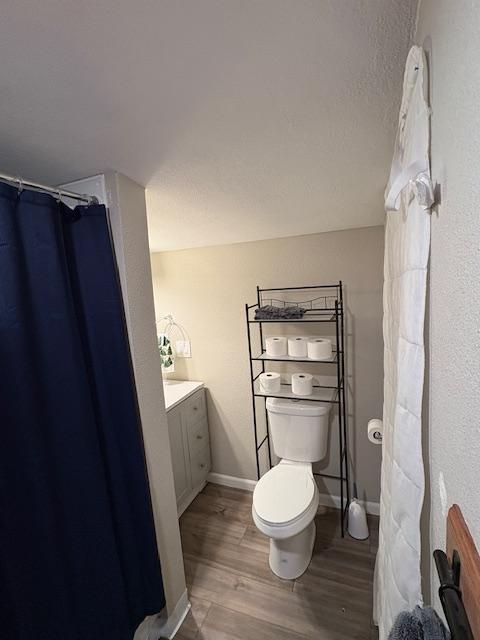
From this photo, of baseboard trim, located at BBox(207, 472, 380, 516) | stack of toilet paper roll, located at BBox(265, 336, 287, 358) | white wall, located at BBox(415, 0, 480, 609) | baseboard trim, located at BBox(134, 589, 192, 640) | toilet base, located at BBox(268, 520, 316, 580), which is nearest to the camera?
white wall, located at BBox(415, 0, 480, 609)

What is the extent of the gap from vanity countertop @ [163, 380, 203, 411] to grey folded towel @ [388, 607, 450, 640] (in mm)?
1827

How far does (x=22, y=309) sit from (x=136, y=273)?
1.55 feet

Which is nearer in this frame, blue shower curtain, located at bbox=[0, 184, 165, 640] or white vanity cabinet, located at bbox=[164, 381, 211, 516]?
blue shower curtain, located at bbox=[0, 184, 165, 640]

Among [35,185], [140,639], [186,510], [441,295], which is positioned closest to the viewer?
[441,295]

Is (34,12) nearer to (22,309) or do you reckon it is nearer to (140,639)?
(22,309)

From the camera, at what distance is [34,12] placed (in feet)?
1.81

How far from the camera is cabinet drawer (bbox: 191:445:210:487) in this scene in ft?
8.10

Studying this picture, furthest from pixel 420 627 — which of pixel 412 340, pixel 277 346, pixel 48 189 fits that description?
pixel 277 346

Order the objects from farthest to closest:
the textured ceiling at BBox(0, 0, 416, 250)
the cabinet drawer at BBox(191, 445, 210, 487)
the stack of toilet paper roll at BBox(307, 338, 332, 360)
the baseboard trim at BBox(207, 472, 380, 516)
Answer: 1. the cabinet drawer at BBox(191, 445, 210, 487)
2. the baseboard trim at BBox(207, 472, 380, 516)
3. the stack of toilet paper roll at BBox(307, 338, 332, 360)
4. the textured ceiling at BBox(0, 0, 416, 250)

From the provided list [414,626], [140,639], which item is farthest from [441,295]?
[140,639]

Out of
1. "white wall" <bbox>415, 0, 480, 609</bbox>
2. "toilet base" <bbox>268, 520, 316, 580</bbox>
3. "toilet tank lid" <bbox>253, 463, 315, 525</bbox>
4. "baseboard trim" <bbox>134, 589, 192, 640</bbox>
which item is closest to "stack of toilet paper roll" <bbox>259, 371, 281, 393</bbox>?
"toilet tank lid" <bbox>253, 463, 315, 525</bbox>

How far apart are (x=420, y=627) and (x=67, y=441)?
3.52 ft

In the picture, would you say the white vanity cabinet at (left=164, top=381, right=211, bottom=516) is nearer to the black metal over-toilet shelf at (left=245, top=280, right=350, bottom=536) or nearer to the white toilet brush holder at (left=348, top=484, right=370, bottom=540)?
the black metal over-toilet shelf at (left=245, top=280, right=350, bottom=536)

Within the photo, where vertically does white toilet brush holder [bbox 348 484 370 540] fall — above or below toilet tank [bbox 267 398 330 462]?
below
